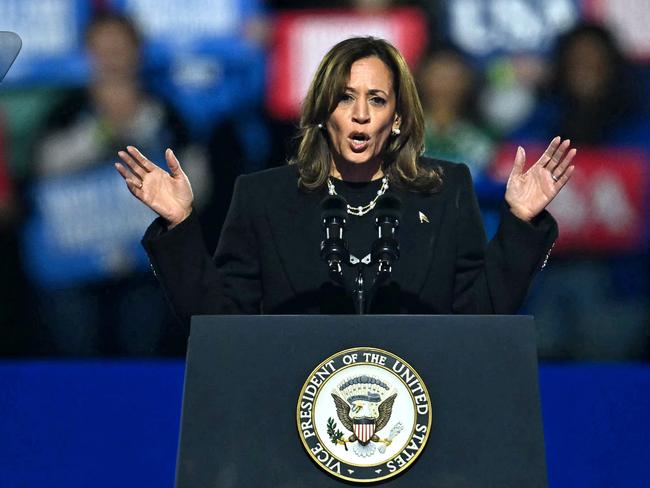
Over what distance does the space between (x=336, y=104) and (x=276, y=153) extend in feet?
7.10

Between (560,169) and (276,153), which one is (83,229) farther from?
(560,169)

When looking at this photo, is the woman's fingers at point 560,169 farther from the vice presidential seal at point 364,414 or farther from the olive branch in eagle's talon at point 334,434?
the olive branch in eagle's talon at point 334,434

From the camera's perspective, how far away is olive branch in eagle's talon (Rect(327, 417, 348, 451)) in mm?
1649

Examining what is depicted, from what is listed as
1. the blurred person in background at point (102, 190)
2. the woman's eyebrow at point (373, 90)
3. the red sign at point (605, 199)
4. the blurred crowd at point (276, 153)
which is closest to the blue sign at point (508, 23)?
the blurred crowd at point (276, 153)

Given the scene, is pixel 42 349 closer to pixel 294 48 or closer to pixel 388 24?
pixel 294 48

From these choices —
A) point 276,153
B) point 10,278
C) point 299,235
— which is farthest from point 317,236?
point 10,278

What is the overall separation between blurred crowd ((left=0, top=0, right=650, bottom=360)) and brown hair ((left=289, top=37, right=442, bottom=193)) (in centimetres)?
199

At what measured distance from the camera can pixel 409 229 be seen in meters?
2.24

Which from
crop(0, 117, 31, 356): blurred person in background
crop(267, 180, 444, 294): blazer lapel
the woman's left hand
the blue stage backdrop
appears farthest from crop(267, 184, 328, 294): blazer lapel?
crop(0, 117, 31, 356): blurred person in background

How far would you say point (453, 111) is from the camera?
437 cm

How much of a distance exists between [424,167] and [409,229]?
0.51ft

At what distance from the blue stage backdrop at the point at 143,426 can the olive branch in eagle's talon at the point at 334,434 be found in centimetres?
190

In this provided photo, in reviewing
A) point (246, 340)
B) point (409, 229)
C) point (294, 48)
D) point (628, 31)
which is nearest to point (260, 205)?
point (409, 229)

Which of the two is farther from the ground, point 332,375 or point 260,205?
point 260,205
